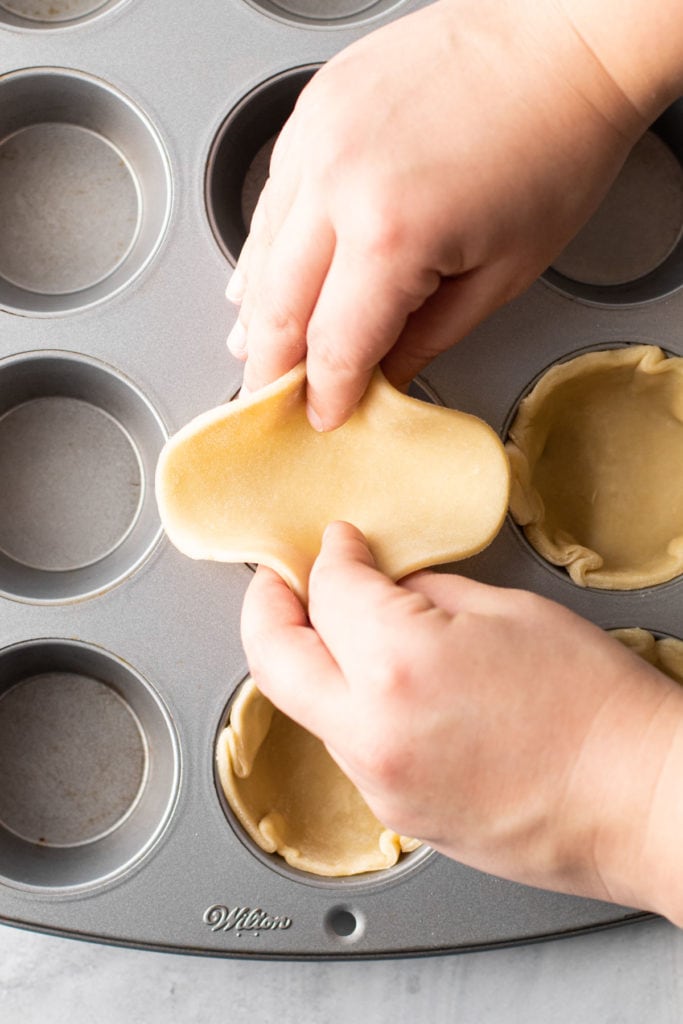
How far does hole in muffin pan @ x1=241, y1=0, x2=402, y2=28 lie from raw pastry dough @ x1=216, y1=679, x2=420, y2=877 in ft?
3.25

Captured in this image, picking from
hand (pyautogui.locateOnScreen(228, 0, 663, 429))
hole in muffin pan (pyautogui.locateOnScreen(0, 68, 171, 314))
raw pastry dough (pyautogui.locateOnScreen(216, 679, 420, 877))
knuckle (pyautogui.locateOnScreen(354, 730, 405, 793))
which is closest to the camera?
knuckle (pyautogui.locateOnScreen(354, 730, 405, 793))

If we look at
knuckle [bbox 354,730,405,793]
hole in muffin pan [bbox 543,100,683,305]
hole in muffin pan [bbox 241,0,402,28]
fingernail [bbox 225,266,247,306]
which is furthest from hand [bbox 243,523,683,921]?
hole in muffin pan [bbox 241,0,402,28]

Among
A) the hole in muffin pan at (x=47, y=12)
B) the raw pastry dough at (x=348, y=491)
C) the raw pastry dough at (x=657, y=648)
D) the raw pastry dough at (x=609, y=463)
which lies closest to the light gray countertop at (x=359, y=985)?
the raw pastry dough at (x=657, y=648)

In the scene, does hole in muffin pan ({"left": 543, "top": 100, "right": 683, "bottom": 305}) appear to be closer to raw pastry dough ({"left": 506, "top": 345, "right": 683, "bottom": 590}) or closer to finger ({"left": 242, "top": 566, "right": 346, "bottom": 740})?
raw pastry dough ({"left": 506, "top": 345, "right": 683, "bottom": 590})

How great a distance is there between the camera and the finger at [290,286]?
982mm

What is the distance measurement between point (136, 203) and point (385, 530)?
0.67 metres

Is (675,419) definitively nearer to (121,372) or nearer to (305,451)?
(305,451)

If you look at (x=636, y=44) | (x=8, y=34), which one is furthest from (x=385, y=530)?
(x=8, y=34)

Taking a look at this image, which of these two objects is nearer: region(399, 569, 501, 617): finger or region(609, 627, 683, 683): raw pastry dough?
region(399, 569, 501, 617): finger

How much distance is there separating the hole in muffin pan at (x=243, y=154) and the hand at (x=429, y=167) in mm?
278

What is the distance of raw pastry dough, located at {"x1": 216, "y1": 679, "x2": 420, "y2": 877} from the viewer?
1272 millimetres

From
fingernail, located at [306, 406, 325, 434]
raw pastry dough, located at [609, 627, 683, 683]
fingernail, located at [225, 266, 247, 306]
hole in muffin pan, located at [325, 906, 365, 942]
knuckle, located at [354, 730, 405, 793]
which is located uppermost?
fingernail, located at [225, 266, 247, 306]

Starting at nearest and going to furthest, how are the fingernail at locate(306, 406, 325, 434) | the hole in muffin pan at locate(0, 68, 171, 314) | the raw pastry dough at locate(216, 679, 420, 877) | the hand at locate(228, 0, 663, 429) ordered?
the hand at locate(228, 0, 663, 429), the fingernail at locate(306, 406, 325, 434), the raw pastry dough at locate(216, 679, 420, 877), the hole in muffin pan at locate(0, 68, 171, 314)

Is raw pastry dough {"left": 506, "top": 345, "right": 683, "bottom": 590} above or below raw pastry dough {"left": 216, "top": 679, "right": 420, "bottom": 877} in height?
above
